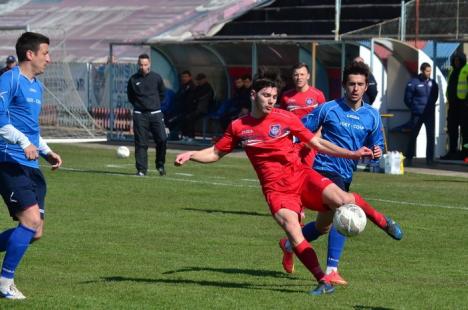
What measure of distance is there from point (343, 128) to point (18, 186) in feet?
10.1

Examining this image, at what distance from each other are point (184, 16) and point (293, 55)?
16419 mm

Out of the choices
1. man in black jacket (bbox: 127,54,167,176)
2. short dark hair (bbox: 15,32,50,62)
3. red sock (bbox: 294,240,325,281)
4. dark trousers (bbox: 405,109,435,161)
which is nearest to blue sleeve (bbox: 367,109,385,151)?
red sock (bbox: 294,240,325,281)

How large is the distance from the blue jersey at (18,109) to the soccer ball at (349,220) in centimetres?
255

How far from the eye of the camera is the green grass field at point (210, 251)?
9.81 m

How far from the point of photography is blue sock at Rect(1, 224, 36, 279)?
970 cm

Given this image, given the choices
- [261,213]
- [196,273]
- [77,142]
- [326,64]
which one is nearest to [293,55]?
[326,64]

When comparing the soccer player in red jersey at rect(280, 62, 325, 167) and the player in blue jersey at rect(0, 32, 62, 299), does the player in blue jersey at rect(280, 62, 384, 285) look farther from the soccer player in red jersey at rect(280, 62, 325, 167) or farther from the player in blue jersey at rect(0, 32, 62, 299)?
the soccer player in red jersey at rect(280, 62, 325, 167)

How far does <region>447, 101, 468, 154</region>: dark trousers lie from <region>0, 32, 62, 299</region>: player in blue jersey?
693 inches

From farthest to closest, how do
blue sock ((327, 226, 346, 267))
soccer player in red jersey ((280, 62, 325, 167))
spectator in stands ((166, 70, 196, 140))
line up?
spectator in stands ((166, 70, 196, 140)) < soccer player in red jersey ((280, 62, 325, 167)) < blue sock ((327, 226, 346, 267))

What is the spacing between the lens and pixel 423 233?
1487cm

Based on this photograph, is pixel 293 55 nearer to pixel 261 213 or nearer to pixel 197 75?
pixel 197 75

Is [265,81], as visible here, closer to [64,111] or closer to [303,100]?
[303,100]

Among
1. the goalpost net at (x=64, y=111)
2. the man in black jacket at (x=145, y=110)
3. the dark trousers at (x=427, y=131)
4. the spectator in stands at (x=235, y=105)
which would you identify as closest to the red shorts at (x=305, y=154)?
the man in black jacket at (x=145, y=110)

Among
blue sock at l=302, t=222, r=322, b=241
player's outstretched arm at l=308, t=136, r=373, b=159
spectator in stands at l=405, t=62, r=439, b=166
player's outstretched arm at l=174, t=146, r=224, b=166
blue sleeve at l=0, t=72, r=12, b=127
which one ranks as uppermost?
blue sleeve at l=0, t=72, r=12, b=127
